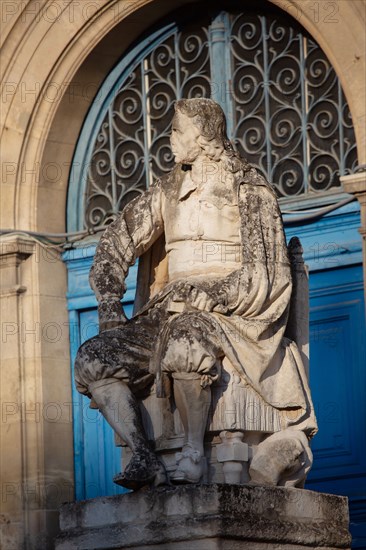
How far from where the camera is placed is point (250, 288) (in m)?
10.4

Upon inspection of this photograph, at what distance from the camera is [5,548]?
13773 millimetres

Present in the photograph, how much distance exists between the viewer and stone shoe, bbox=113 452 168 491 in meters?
10.1

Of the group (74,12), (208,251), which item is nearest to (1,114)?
(74,12)

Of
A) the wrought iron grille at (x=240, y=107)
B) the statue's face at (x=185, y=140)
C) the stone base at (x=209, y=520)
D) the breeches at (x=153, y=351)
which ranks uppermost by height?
the wrought iron grille at (x=240, y=107)

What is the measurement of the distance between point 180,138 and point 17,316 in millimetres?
3550

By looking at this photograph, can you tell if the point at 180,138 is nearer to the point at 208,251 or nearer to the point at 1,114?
the point at 208,251

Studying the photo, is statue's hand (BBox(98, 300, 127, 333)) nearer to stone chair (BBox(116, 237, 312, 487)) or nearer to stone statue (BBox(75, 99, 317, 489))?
stone statue (BBox(75, 99, 317, 489))

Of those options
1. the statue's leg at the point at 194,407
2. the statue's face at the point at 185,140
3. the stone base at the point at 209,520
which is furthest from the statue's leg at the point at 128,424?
the statue's face at the point at 185,140

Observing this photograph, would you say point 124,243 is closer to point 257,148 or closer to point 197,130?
point 197,130

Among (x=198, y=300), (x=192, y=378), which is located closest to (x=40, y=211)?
(x=198, y=300)

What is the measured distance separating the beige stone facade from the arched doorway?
0.13m

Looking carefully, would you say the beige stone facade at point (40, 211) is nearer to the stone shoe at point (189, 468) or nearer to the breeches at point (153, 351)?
the breeches at point (153, 351)

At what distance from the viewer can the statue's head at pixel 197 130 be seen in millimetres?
10742

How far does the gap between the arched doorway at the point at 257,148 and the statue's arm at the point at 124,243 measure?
226 centimetres
